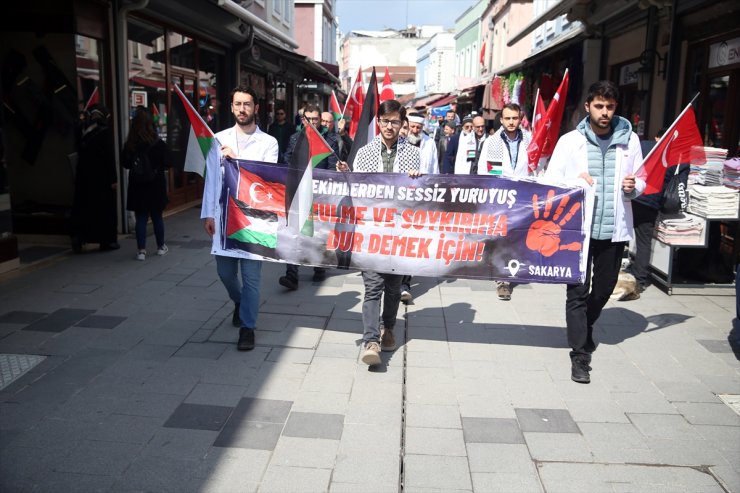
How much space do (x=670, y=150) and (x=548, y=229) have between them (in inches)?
41.9

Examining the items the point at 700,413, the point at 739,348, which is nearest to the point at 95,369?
the point at 700,413

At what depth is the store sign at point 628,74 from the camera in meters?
12.0

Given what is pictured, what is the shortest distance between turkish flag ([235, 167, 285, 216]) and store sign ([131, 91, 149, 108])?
5938 mm

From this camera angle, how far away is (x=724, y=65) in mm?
8539

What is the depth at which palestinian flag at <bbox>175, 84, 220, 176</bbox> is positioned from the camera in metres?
5.26

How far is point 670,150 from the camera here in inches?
200

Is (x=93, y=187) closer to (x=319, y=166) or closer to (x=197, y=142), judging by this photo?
(x=319, y=166)

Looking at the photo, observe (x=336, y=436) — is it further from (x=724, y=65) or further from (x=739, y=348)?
(x=724, y=65)

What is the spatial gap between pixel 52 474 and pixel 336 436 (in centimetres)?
146

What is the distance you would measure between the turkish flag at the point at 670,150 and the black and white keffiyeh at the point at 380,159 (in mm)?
1620

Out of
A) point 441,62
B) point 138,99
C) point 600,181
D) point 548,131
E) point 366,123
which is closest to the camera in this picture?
point 600,181

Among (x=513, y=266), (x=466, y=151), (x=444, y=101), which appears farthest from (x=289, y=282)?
(x=444, y=101)

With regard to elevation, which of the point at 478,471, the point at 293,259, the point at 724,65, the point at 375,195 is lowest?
the point at 478,471

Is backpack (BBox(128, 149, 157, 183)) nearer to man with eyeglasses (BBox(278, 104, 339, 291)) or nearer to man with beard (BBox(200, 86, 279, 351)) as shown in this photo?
man with eyeglasses (BBox(278, 104, 339, 291))
